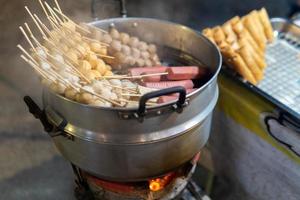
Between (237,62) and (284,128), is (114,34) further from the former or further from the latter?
(284,128)

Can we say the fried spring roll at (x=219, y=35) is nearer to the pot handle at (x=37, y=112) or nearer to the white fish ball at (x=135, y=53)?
the white fish ball at (x=135, y=53)

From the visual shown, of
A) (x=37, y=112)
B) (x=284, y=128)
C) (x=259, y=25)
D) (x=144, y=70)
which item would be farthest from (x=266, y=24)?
(x=37, y=112)

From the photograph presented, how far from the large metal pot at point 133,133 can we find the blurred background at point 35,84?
853 millimetres

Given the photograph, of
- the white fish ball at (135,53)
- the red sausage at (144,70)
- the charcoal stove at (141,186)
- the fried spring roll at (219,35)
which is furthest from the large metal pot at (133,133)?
the fried spring roll at (219,35)

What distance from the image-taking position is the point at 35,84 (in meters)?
2.46

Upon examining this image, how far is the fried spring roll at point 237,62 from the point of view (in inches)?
69.7

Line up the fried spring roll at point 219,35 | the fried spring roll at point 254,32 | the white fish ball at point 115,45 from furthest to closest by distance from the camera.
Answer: the fried spring roll at point 254,32 → the fried spring roll at point 219,35 → the white fish ball at point 115,45

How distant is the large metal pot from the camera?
112 centimetres

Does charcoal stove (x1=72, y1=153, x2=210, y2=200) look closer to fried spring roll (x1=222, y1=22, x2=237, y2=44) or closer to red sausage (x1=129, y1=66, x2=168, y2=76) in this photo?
red sausage (x1=129, y1=66, x2=168, y2=76)

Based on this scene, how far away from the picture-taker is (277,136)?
164 centimetres

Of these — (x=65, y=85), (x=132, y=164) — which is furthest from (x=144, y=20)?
(x=132, y=164)

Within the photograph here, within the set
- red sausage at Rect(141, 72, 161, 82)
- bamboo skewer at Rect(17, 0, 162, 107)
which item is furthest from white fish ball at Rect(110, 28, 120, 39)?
red sausage at Rect(141, 72, 161, 82)

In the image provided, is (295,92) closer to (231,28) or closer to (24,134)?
(231,28)

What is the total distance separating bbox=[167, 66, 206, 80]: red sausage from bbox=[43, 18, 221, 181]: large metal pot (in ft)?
0.41
